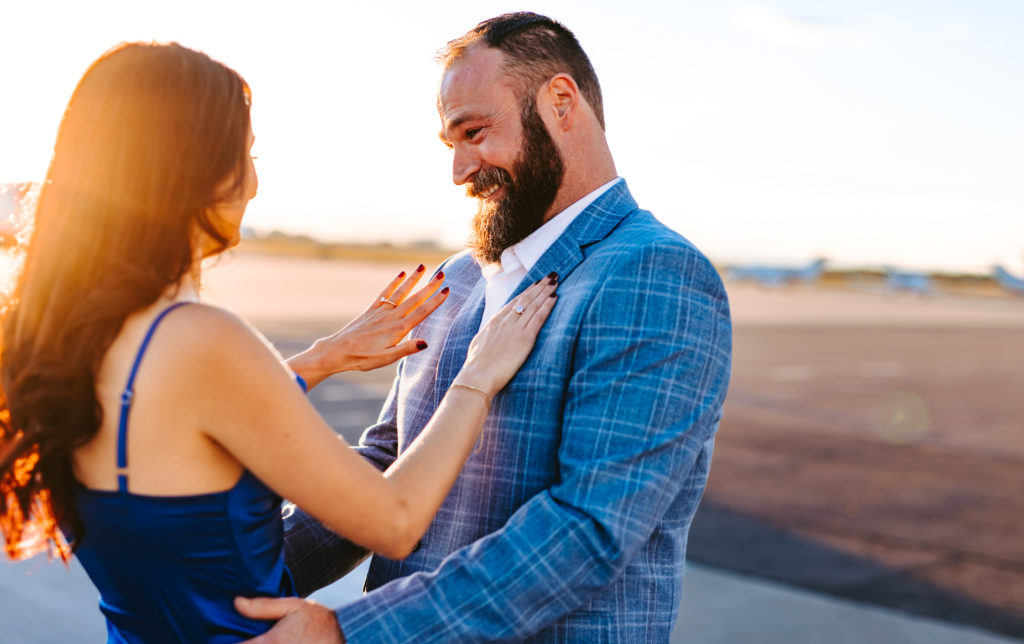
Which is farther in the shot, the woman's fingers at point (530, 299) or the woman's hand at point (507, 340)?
the woman's fingers at point (530, 299)

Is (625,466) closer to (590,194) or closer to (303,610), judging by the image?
(303,610)

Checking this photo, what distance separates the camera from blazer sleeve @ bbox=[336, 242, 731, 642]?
150 cm

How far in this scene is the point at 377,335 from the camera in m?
2.24

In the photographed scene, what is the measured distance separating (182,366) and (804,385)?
44.1 feet

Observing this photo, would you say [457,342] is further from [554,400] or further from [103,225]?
[103,225]

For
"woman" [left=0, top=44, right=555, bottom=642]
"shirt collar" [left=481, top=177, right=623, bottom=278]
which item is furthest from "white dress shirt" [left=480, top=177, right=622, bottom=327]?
"woman" [left=0, top=44, right=555, bottom=642]

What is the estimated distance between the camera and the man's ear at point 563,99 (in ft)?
6.59

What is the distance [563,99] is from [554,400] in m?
0.76

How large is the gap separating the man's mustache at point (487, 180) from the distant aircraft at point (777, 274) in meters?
60.3

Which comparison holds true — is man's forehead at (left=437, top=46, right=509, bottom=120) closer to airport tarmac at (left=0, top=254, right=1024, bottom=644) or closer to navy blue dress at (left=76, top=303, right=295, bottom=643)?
airport tarmac at (left=0, top=254, right=1024, bottom=644)

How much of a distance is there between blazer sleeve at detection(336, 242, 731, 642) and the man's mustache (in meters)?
0.41

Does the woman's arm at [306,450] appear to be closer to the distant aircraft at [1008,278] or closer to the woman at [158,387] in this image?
the woman at [158,387]

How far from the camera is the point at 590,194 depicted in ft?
6.70

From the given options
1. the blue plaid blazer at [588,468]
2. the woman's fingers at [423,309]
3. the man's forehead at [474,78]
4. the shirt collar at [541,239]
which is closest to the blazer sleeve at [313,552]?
the blue plaid blazer at [588,468]
